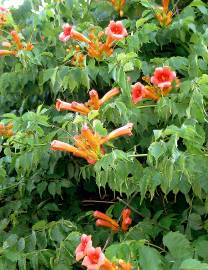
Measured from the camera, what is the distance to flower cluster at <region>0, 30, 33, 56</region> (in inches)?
144

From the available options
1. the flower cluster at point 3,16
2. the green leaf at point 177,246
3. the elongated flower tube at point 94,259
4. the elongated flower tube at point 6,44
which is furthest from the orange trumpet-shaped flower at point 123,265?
the flower cluster at point 3,16

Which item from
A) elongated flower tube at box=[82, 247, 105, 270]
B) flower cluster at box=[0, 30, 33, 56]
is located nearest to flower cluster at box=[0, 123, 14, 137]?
flower cluster at box=[0, 30, 33, 56]

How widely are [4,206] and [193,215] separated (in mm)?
1887

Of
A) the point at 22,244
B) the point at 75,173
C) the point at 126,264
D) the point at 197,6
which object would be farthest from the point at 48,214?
the point at 197,6

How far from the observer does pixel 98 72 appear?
10.8ft

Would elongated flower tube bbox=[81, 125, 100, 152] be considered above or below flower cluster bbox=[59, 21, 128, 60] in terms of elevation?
below

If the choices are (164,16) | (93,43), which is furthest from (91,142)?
(164,16)

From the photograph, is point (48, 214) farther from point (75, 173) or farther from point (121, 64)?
point (121, 64)

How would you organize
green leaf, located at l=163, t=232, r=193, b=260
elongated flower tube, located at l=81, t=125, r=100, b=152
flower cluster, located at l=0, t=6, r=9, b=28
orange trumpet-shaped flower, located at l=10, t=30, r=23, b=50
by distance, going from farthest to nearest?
1. flower cluster, located at l=0, t=6, r=9, b=28
2. orange trumpet-shaped flower, located at l=10, t=30, r=23, b=50
3. elongated flower tube, located at l=81, t=125, r=100, b=152
4. green leaf, located at l=163, t=232, r=193, b=260

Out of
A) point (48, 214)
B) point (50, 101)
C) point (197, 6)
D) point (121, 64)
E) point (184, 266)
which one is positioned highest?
point (197, 6)

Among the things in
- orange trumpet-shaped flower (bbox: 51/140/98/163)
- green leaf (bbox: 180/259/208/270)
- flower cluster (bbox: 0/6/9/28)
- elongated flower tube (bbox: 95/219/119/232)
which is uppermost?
flower cluster (bbox: 0/6/9/28)

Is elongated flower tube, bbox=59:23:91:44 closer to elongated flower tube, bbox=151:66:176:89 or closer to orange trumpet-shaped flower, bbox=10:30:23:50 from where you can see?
orange trumpet-shaped flower, bbox=10:30:23:50

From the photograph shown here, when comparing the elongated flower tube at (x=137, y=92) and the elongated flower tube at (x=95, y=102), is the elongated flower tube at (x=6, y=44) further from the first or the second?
the elongated flower tube at (x=137, y=92)

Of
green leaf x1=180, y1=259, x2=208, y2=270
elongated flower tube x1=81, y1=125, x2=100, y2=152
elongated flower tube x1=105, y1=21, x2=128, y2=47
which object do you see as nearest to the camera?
green leaf x1=180, y1=259, x2=208, y2=270
